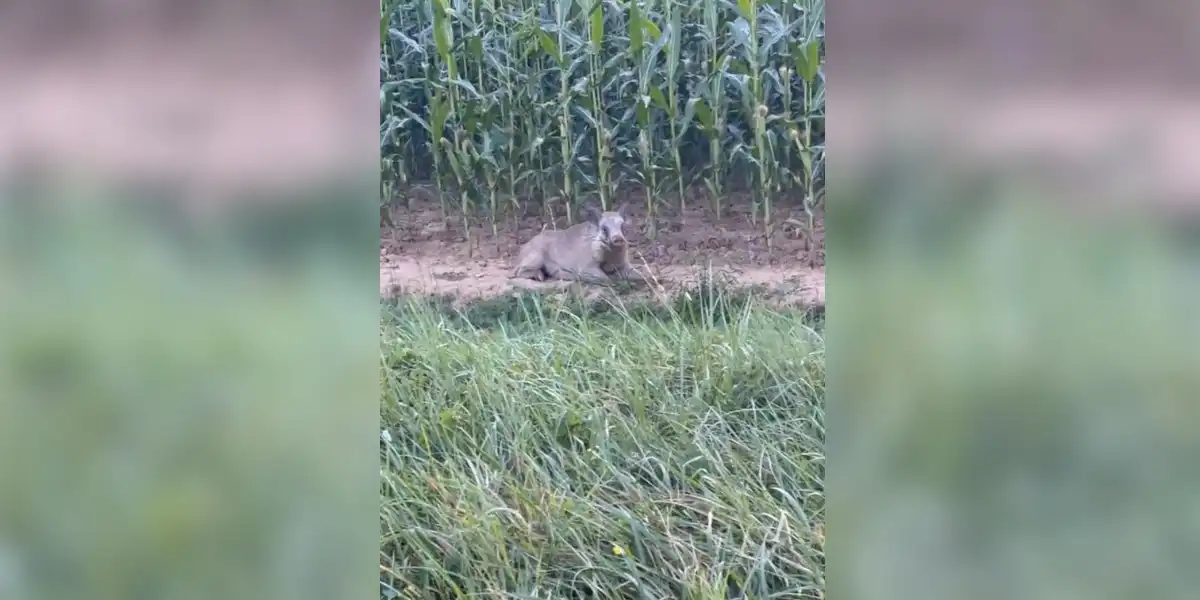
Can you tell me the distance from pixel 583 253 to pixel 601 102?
0.28 meters

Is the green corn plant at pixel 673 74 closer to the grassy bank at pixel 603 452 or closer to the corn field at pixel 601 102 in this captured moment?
the corn field at pixel 601 102

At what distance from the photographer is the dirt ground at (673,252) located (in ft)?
4.88

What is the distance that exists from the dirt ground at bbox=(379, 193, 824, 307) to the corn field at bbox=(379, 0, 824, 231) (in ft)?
0.10

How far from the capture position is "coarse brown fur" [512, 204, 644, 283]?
4.87ft

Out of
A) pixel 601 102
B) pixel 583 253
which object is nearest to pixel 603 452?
pixel 583 253

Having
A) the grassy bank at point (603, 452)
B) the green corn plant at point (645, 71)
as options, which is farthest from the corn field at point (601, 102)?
the grassy bank at point (603, 452)

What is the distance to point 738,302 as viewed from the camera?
1.50 m

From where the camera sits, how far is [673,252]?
4.96 feet
